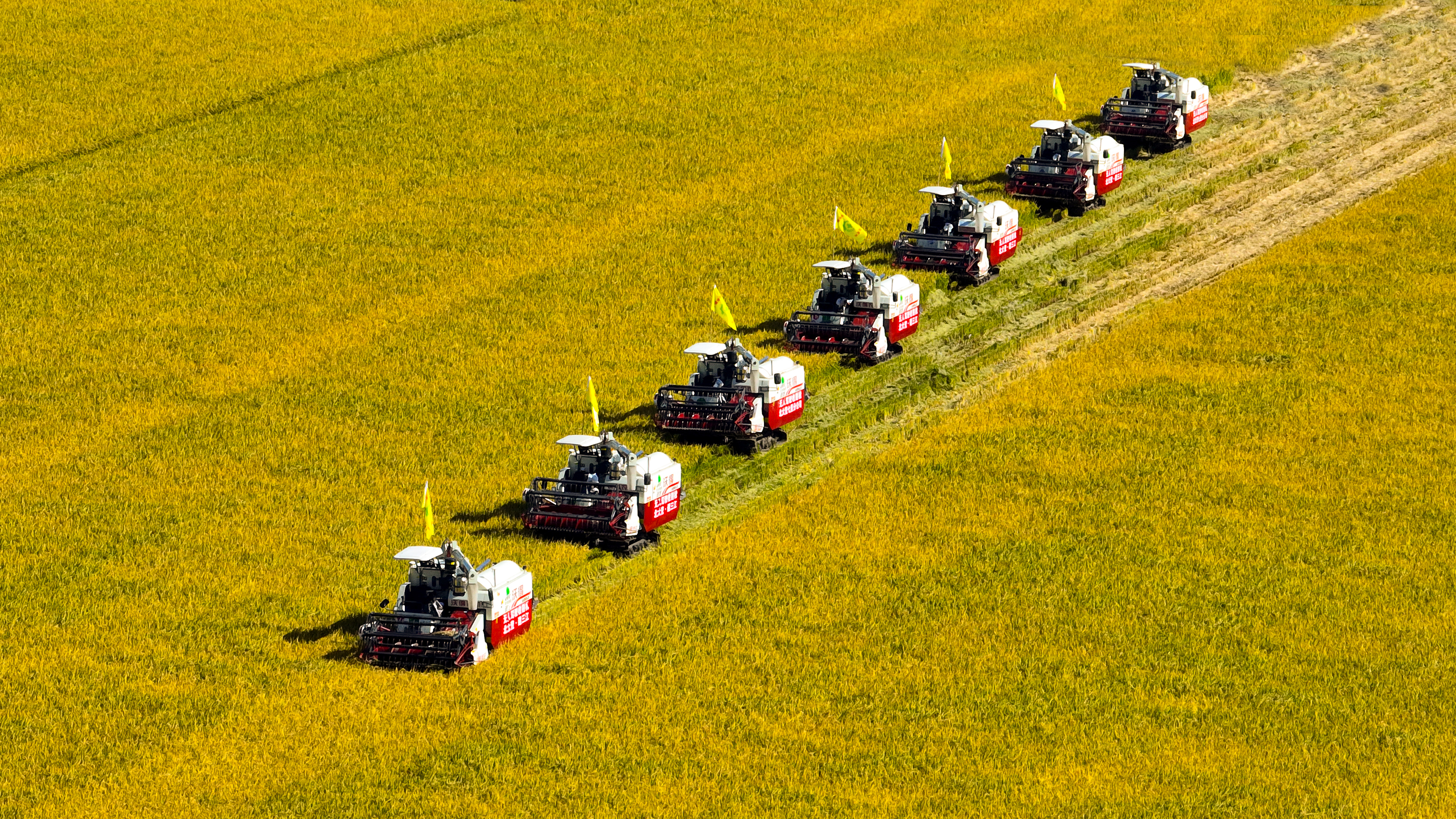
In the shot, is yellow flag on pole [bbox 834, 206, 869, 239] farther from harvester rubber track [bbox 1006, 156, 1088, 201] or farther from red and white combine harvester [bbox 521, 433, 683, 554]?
red and white combine harvester [bbox 521, 433, 683, 554]

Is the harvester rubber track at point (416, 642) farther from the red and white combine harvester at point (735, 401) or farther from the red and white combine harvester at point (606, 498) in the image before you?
the red and white combine harvester at point (735, 401)

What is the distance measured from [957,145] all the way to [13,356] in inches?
1173

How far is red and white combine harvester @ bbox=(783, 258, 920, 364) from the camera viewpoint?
54562mm

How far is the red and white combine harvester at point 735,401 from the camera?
1955 inches

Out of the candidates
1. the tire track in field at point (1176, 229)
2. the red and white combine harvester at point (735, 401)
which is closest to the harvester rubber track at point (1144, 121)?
the tire track in field at point (1176, 229)

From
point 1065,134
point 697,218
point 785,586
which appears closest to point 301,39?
point 697,218

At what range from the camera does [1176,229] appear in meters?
64.0

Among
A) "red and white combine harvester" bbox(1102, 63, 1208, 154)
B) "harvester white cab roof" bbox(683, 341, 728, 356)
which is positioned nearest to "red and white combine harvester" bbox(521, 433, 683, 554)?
"harvester white cab roof" bbox(683, 341, 728, 356)

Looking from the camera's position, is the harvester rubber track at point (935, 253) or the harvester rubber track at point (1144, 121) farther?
the harvester rubber track at point (1144, 121)

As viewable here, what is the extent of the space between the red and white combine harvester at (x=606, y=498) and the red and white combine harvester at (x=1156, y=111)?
96.5ft

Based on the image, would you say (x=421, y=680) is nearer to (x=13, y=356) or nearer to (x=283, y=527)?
(x=283, y=527)

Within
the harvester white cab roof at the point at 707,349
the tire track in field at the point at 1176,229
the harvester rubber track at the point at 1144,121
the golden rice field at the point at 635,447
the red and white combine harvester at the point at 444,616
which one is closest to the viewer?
the golden rice field at the point at 635,447

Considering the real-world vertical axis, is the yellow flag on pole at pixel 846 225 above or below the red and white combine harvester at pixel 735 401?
A: above

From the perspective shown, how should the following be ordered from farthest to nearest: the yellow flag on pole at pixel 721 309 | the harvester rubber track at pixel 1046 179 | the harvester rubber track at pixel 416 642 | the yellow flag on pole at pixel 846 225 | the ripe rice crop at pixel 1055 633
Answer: the harvester rubber track at pixel 1046 179, the yellow flag on pole at pixel 846 225, the yellow flag on pole at pixel 721 309, the harvester rubber track at pixel 416 642, the ripe rice crop at pixel 1055 633
